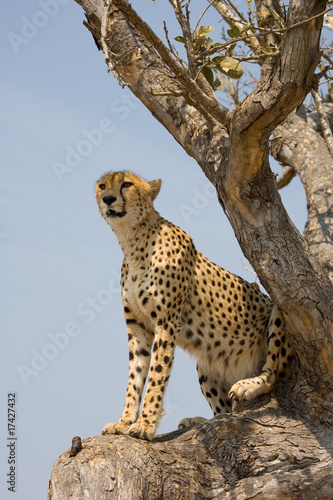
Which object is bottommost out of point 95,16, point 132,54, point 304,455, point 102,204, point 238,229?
point 304,455

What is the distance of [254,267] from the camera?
4293 millimetres

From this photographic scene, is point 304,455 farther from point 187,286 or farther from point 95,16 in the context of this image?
point 95,16

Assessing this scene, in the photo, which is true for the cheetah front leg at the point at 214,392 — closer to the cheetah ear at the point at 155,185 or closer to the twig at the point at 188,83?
the cheetah ear at the point at 155,185

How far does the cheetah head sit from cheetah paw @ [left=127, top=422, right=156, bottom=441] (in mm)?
1480

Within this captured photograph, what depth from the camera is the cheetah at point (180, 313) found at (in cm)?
464

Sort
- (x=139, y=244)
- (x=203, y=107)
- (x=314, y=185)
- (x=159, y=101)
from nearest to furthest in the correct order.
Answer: (x=203, y=107) < (x=159, y=101) < (x=139, y=244) < (x=314, y=185)

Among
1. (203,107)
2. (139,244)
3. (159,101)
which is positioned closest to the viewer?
(203,107)

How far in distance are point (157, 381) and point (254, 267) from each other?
100 cm

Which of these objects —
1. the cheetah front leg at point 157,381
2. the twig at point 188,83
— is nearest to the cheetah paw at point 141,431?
the cheetah front leg at point 157,381

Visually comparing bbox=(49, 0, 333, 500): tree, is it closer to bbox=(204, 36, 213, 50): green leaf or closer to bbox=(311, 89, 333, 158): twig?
bbox=(204, 36, 213, 50): green leaf

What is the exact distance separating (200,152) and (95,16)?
1323mm

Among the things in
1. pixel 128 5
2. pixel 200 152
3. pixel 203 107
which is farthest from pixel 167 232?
pixel 128 5

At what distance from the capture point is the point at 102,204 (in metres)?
4.87

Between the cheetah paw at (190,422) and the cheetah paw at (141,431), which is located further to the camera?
the cheetah paw at (190,422)
